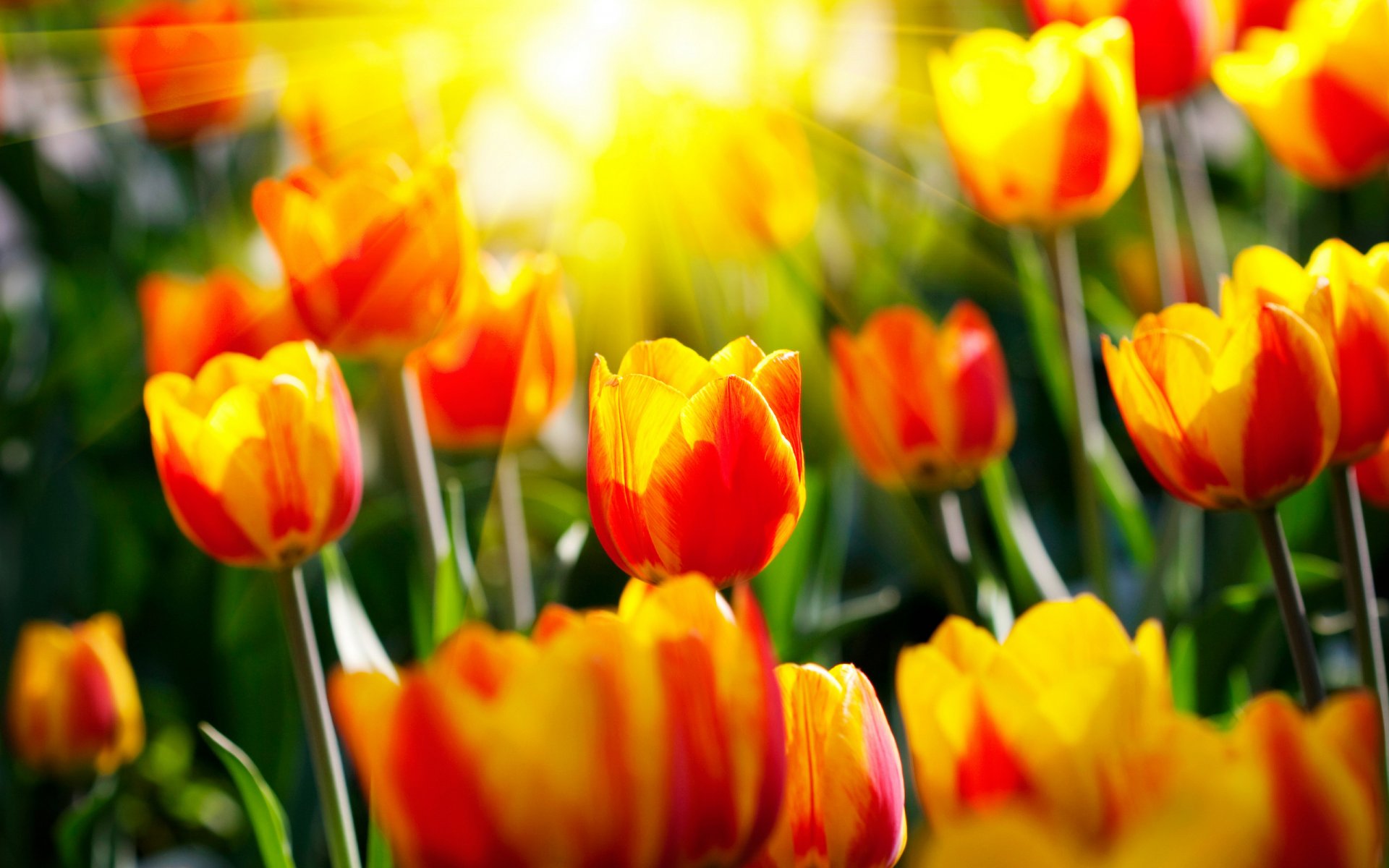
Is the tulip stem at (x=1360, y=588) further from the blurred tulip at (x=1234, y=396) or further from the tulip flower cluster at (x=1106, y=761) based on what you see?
the tulip flower cluster at (x=1106, y=761)

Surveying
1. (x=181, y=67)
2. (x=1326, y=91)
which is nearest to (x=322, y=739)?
(x=1326, y=91)

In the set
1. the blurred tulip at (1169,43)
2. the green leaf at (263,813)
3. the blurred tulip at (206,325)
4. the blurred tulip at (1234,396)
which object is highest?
the blurred tulip at (1169,43)

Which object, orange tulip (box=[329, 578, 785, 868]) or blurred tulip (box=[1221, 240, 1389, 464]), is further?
blurred tulip (box=[1221, 240, 1389, 464])

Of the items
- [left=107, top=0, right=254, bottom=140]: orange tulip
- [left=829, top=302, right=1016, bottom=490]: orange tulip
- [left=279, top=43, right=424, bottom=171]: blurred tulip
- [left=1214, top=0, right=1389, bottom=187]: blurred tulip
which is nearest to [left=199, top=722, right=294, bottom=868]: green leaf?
[left=829, top=302, right=1016, bottom=490]: orange tulip

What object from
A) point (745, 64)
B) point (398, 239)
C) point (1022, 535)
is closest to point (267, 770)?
point (398, 239)

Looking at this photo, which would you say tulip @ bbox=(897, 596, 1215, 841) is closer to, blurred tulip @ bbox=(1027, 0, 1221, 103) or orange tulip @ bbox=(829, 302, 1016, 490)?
orange tulip @ bbox=(829, 302, 1016, 490)

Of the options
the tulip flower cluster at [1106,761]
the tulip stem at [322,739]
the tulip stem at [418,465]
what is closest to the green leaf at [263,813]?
the tulip stem at [322,739]
